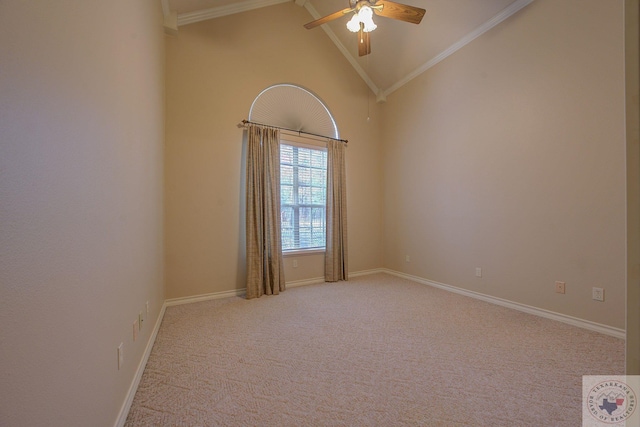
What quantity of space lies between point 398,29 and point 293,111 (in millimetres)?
1894

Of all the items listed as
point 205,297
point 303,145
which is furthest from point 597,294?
point 205,297

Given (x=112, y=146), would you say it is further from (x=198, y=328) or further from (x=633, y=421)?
(x=633, y=421)

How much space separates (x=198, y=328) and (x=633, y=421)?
266cm

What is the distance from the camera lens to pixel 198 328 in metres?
2.40

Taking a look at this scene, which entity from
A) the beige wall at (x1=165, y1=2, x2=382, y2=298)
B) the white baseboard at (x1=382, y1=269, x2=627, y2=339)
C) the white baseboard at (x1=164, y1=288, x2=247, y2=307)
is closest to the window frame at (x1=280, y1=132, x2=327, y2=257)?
the beige wall at (x1=165, y1=2, x2=382, y2=298)

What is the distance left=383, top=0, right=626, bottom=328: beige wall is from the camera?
229 cm

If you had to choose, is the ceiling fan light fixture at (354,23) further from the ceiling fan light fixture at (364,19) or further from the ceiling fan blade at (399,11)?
the ceiling fan blade at (399,11)

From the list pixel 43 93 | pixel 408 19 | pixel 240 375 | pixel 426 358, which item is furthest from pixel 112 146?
pixel 408 19

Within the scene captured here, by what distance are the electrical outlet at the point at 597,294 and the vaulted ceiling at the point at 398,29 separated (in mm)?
3033

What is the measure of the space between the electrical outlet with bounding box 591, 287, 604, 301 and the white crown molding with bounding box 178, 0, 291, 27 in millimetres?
5126

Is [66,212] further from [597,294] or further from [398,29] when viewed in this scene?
[398,29]

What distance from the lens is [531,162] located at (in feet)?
9.12

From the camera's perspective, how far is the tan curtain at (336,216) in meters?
4.11

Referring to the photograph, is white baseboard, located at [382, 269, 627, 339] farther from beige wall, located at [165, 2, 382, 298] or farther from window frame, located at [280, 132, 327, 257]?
beige wall, located at [165, 2, 382, 298]
